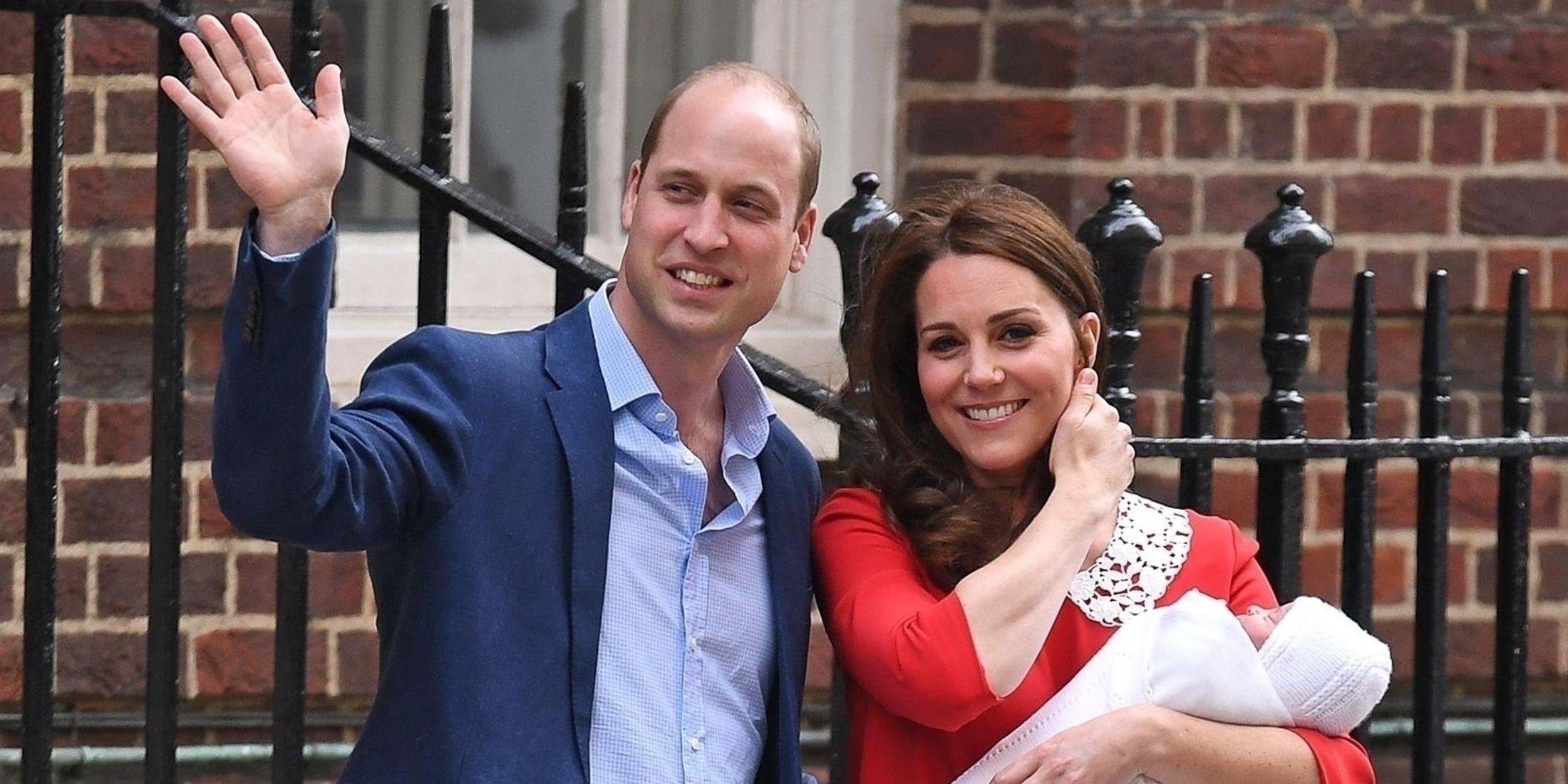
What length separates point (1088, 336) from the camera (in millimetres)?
2295

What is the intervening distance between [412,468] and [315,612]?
178cm

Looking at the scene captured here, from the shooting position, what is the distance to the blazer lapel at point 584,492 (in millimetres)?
2016

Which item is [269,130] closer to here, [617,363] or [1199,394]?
[617,363]

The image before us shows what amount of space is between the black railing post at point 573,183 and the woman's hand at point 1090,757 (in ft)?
2.72

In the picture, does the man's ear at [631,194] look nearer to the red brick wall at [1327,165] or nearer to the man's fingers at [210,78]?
the man's fingers at [210,78]

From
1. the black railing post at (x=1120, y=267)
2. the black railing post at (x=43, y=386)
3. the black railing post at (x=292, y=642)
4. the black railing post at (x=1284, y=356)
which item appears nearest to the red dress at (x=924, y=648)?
the black railing post at (x=1120, y=267)

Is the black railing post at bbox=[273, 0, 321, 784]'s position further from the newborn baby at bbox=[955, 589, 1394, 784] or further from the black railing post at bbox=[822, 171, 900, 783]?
the newborn baby at bbox=[955, 589, 1394, 784]

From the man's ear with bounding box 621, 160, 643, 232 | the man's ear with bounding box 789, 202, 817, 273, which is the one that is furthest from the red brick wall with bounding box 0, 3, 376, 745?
the man's ear with bounding box 789, 202, 817, 273

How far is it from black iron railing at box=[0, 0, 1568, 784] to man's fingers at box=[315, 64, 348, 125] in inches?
20.0

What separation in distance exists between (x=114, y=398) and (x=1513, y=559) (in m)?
2.30

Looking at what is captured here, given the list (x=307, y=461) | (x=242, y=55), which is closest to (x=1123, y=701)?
(x=307, y=461)

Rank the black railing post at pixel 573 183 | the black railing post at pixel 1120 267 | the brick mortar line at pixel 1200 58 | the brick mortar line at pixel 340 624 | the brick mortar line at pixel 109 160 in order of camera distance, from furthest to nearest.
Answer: the brick mortar line at pixel 1200 58
the brick mortar line at pixel 340 624
the brick mortar line at pixel 109 160
the black railing post at pixel 1120 267
the black railing post at pixel 573 183

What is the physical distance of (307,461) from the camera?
1.76 m

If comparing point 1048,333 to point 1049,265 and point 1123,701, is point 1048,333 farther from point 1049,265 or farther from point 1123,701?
point 1123,701
